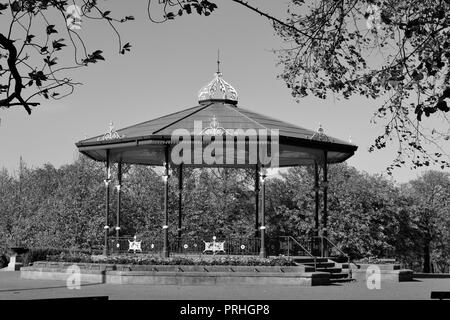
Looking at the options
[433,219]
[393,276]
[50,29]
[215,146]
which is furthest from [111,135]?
[433,219]

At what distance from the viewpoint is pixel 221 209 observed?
154 ft

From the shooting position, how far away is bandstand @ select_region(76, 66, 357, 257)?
80.6ft

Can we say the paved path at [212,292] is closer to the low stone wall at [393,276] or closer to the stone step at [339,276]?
the stone step at [339,276]

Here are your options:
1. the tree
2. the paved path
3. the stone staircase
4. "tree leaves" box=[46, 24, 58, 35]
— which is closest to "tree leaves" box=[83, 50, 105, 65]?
"tree leaves" box=[46, 24, 58, 35]

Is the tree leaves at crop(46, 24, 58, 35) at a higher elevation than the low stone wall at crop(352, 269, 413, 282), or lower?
higher

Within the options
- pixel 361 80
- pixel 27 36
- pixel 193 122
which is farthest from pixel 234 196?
→ pixel 27 36

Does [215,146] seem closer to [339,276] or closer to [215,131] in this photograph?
[215,131]

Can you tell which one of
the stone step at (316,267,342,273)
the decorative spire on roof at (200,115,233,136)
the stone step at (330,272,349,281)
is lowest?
the stone step at (330,272,349,281)

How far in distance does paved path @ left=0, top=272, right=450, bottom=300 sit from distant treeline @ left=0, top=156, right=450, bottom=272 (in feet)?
73.0

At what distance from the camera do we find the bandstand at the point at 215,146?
24.6m

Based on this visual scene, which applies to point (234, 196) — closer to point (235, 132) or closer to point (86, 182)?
point (86, 182)

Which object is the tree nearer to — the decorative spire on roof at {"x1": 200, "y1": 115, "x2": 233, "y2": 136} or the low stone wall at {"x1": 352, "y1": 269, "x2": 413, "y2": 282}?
the low stone wall at {"x1": 352, "y1": 269, "x2": 413, "y2": 282}

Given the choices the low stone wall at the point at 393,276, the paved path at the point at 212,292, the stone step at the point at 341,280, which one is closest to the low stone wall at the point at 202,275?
the paved path at the point at 212,292
